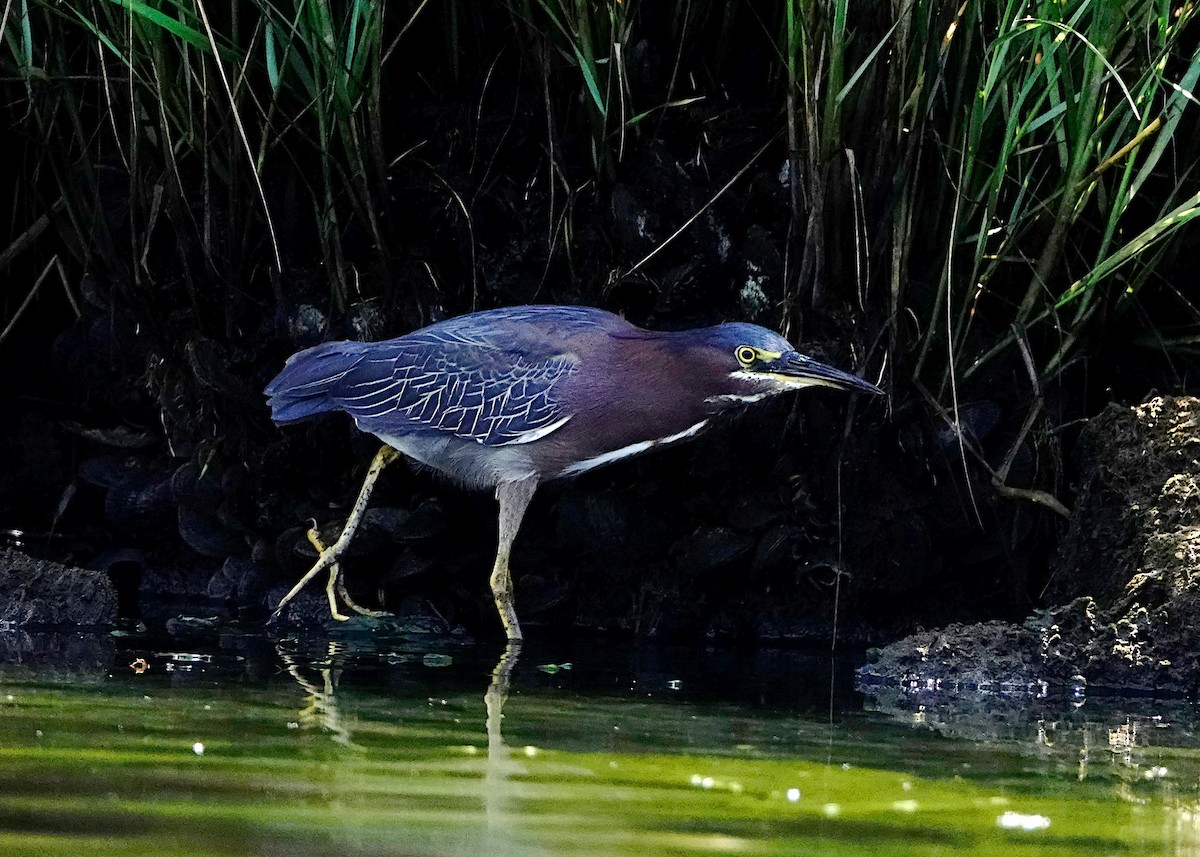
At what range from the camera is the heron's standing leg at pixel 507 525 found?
5.86 metres

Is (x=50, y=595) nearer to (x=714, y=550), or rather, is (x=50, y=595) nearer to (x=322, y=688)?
(x=322, y=688)

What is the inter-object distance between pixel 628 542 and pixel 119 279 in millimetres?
2210

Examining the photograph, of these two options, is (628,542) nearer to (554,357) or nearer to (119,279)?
(554,357)

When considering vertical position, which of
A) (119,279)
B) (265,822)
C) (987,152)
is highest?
(987,152)

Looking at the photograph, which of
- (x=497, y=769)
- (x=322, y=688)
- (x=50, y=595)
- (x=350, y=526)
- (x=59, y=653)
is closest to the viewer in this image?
(x=497, y=769)

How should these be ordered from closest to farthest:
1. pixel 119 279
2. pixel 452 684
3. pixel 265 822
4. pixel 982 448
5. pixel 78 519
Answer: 1. pixel 265 822
2. pixel 452 684
3. pixel 982 448
4. pixel 119 279
5. pixel 78 519

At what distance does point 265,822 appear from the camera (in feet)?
8.09

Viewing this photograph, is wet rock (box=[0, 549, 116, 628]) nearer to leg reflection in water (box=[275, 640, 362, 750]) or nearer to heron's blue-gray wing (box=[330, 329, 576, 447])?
leg reflection in water (box=[275, 640, 362, 750])

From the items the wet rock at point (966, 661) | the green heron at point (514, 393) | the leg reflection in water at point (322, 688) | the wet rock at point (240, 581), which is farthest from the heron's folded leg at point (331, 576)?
the wet rock at point (966, 661)

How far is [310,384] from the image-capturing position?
5.84 metres

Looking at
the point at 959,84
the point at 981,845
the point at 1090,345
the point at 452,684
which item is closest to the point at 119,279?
the point at 452,684

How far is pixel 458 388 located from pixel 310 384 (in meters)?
0.53

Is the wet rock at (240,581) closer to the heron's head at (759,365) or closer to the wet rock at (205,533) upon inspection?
the wet rock at (205,533)

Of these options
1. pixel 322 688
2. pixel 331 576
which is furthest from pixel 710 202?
pixel 322 688
